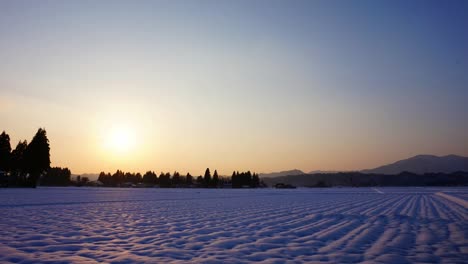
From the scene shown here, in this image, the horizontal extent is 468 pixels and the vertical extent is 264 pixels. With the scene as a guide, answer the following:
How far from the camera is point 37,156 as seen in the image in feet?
211

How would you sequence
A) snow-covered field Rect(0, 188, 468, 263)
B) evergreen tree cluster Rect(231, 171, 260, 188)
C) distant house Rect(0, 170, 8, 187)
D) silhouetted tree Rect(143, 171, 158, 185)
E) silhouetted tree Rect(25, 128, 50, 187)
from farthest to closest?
silhouetted tree Rect(143, 171, 158, 185) → evergreen tree cluster Rect(231, 171, 260, 188) → distant house Rect(0, 170, 8, 187) → silhouetted tree Rect(25, 128, 50, 187) → snow-covered field Rect(0, 188, 468, 263)

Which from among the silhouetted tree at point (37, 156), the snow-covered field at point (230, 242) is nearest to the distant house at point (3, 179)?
the silhouetted tree at point (37, 156)

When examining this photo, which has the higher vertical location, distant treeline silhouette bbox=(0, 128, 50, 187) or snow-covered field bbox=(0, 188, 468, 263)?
distant treeline silhouette bbox=(0, 128, 50, 187)

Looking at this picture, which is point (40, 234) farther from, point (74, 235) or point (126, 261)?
point (126, 261)

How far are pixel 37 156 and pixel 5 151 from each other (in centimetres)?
762

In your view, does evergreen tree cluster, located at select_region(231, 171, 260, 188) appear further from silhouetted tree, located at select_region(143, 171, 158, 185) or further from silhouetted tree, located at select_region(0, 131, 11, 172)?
silhouetted tree, located at select_region(0, 131, 11, 172)

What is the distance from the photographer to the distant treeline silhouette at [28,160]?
64312 mm

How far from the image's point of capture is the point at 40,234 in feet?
32.1

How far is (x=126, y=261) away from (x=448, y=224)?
11982 millimetres

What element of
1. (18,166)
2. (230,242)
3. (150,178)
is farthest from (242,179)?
(230,242)

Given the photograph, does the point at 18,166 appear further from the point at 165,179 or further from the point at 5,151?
the point at 165,179

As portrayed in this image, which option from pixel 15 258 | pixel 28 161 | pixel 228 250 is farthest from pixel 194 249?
pixel 28 161

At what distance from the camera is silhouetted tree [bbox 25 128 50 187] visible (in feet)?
210

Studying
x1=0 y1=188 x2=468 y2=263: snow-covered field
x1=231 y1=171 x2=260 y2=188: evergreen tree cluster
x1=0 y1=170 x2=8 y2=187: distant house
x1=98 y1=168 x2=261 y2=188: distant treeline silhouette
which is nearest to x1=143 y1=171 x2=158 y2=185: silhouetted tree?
x1=98 y1=168 x2=261 y2=188: distant treeline silhouette
